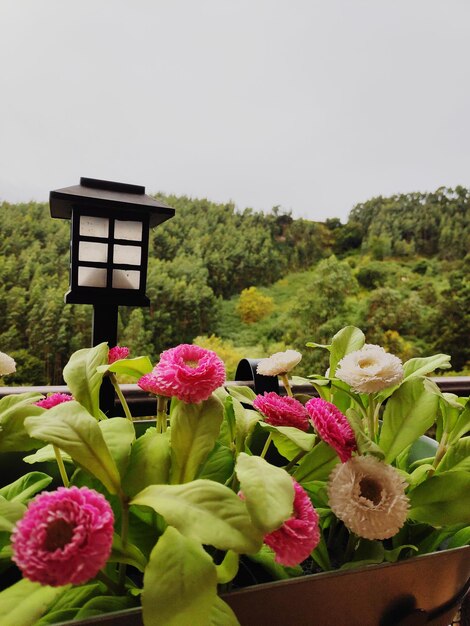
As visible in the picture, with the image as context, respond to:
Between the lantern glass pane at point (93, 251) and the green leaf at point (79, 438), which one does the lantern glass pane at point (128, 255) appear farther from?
the green leaf at point (79, 438)

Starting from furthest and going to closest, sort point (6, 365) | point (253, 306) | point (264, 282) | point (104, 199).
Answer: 1. point (264, 282)
2. point (253, 306)
3. point (104, 199)
4. point (6, 365)

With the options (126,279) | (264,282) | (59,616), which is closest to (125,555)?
(59,616)

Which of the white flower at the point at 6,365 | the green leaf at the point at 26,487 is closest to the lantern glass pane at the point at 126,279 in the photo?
the white flower at the point at 6,365

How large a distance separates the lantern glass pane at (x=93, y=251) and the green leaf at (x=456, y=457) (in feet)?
1.95

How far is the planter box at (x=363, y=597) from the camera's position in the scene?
0.24 metres

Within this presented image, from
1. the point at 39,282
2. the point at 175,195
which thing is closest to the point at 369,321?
the point at 175,195

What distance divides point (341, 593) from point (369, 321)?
5633mm

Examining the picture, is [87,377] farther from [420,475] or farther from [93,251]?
[93,251]

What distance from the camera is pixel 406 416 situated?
1.17ft

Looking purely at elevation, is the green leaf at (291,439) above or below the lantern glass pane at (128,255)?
below

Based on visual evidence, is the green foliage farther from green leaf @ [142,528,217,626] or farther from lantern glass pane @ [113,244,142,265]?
green leaf @ [142,528,217,626]

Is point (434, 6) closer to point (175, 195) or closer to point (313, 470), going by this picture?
point (175, 195)

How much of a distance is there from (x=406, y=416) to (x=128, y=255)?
556 mm

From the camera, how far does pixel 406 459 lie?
42 cm
